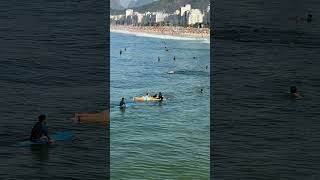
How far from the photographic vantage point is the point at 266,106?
4112 cm

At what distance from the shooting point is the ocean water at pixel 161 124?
28953mm

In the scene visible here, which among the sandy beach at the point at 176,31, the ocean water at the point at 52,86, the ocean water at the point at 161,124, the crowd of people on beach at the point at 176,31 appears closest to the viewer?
the ocean water at the point at 52,86

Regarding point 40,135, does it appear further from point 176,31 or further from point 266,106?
point 176,31

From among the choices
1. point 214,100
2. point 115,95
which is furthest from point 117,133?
point 115,95

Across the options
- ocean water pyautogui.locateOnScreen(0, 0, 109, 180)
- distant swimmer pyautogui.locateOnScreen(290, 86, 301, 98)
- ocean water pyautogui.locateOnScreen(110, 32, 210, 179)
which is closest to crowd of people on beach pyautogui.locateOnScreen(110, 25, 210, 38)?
ocean water pyautogui.locateOnScreen(0, 0, 109, 180)

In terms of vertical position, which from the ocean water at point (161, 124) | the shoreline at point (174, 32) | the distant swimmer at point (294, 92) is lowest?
the ocean water at point (161, 124)

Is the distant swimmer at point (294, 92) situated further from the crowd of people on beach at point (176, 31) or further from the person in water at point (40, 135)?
the crowd of people on beach at point (176, 31)

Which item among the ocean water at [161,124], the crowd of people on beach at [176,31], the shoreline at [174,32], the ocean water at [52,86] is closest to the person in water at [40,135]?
the ocean water at [52,86]

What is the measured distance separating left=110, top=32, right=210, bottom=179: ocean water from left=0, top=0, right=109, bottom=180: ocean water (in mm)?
1860

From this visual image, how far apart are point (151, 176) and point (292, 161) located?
601 centimetres

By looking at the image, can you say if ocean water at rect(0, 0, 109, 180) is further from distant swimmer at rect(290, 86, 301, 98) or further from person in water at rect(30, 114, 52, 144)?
distant swimmer at rect(290, 86, 301, 98)

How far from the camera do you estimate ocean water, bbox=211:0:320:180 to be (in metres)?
25.5

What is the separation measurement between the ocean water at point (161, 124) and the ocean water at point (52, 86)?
6.10 feet

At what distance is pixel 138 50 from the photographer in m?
110
